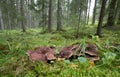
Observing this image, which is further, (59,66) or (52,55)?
(52,55)

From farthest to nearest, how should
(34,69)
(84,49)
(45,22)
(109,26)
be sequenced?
(45,22) → (109,26) → (84,49) → (34,69)

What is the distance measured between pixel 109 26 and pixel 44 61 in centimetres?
→ 1004

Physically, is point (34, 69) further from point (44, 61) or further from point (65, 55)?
point (65, 55)

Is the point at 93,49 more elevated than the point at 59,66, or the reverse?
Answer: the point at 93,49

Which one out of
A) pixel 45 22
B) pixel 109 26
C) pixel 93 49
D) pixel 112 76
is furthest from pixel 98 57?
pixel 45 22

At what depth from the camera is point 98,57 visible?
90.4 inches

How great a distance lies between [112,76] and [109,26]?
9.98 m

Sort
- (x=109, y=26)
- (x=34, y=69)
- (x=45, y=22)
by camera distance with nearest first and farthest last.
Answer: (x=34, y=69) → (x=109, y=26) → (x=45, y=22)

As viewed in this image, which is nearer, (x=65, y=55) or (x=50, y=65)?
(x=50, y=65)

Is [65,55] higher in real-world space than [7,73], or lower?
higher

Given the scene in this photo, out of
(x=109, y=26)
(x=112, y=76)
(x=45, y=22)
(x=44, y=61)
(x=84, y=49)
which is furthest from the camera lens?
(x=45, y=22)

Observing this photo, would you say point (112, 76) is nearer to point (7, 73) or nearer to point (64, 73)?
point (64, 73)

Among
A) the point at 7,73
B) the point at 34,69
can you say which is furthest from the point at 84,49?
the point at 7,73

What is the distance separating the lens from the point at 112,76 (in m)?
1.88
